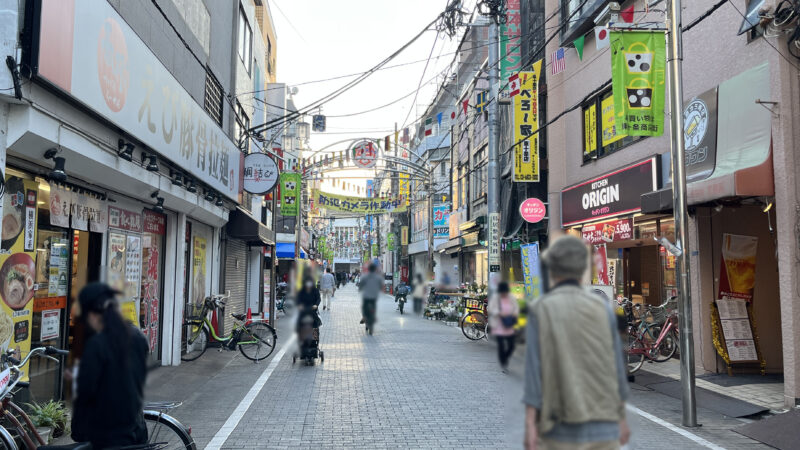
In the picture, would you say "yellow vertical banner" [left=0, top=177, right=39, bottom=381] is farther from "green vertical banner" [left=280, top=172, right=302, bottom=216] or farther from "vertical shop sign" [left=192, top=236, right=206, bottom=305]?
"green vertical banner" [left=280, top=172, right=302, bottom=216]

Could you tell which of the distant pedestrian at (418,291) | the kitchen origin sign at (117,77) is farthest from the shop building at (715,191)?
the kitchen origin sign at (117,77)

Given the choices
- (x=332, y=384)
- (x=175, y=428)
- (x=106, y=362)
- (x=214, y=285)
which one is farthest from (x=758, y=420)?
(x=214, y=285)

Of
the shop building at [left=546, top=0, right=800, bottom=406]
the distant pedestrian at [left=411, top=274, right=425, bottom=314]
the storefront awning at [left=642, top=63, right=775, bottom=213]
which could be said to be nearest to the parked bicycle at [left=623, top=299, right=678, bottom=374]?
the shop building at [left=546, top=0, right=800, bottom=406]

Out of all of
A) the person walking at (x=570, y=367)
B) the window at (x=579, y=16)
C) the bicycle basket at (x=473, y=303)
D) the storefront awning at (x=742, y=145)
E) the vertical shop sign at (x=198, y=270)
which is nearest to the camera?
the person walking at (x=570, y=367)

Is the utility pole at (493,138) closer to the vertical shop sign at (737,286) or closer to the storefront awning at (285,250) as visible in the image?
the vertical shop sign at (737,286)

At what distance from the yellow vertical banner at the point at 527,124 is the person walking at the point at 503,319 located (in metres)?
14.1

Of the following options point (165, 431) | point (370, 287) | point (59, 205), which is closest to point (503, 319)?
point (370, 287)

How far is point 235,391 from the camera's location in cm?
978

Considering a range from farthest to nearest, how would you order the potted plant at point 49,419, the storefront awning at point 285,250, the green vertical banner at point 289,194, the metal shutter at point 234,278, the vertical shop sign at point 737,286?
the storefront awning at point 285,250, the green vertical banner at point 289,194, the metal shutter at point 234,278, the vertical shop sign at point 737,286, the potted plant at point 49,419

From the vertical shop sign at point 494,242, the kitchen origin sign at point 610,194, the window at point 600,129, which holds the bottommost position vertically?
the vertical shop sign at point 494,242

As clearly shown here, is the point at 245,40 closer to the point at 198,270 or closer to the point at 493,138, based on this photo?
the point at 198,270

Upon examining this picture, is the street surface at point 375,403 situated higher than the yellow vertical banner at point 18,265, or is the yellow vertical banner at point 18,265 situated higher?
the yellow vertical banner at point 18,265

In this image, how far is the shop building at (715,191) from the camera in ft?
27.3

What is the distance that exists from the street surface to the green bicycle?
33cm
